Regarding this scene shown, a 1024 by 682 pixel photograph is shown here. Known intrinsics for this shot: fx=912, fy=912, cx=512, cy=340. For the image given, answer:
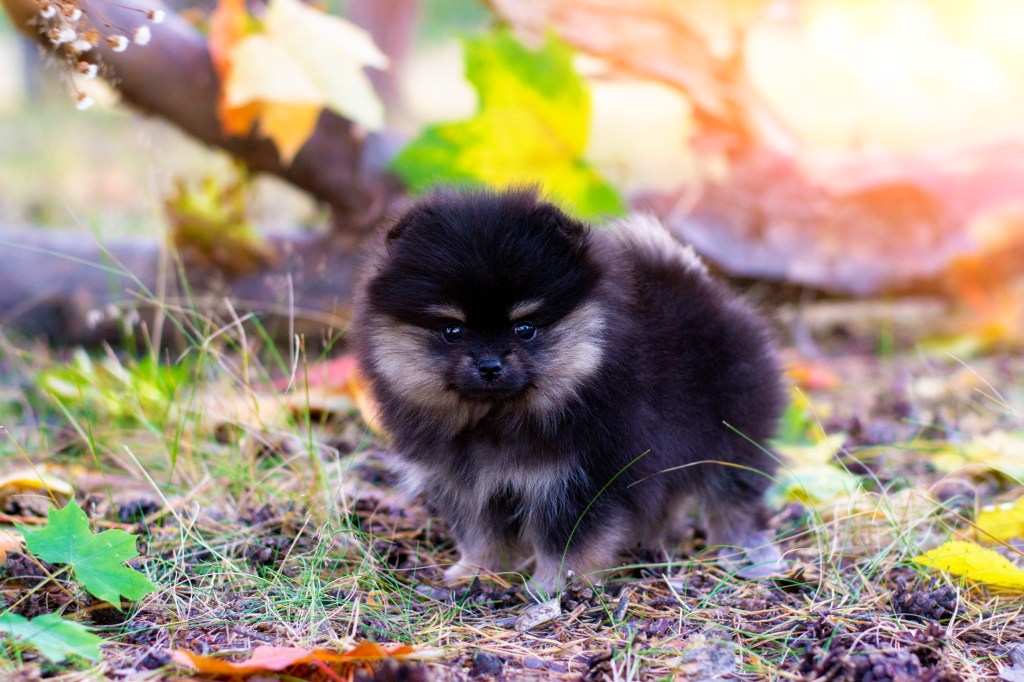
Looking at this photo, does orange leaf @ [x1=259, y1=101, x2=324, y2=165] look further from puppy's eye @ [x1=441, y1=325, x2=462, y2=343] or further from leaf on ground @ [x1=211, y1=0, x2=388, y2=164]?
puppy's eye @ [x1=441, y1=325, x2=462, y2=343]

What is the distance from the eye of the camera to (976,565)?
304 cm

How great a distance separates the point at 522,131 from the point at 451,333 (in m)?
2.27

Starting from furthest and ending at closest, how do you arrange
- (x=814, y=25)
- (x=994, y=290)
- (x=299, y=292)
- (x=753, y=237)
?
1. (x=814, y=25)
2. (x=994, y=290)
3. (x=753, y=237)
4. (x=299, y=292)

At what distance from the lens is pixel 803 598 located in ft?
10.3

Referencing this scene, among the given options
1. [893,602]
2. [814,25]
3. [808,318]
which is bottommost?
[808,318]

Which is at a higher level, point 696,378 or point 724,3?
point 724,3

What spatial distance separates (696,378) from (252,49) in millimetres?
2830

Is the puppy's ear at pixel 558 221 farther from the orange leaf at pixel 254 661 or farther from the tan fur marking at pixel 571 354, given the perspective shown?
the orange leaf at pixel 254 661

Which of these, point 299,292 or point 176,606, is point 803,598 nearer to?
point 176,606

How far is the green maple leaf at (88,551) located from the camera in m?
2.67

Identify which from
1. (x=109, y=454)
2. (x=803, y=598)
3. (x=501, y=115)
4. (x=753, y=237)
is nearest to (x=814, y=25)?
(x=753, y=237)

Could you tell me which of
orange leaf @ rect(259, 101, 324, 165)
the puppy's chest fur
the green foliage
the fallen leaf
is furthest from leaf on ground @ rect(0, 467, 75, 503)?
orange leaf @ rect(259, 101, 324, 165)

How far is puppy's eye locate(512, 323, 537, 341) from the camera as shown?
119 inches

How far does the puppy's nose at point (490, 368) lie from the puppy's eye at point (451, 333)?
0.45 ft
